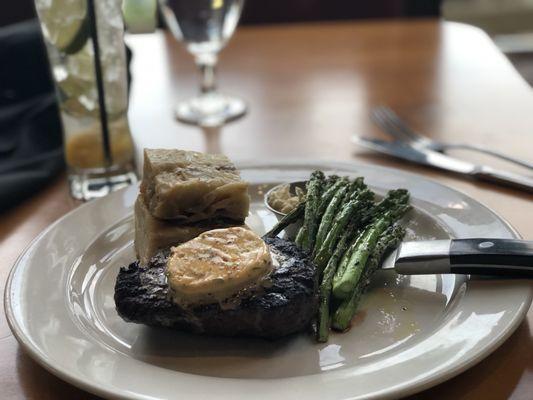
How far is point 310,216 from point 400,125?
71cm

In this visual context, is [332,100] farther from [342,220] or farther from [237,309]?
[237,309]

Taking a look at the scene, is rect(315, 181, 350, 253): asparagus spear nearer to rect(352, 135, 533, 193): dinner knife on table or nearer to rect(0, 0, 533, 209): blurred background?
rect(352, 135, 533, 193): dinner knife on table

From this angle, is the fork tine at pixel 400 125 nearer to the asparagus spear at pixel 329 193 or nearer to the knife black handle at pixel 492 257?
the asparagus spear at pixel 329 193

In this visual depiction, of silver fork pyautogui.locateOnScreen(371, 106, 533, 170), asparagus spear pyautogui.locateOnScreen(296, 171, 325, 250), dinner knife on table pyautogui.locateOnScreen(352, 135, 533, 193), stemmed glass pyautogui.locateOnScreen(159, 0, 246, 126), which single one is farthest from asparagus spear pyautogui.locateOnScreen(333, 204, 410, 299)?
stemmed glass pyautogui.locateOnScreen(159, 0, 246, 126)

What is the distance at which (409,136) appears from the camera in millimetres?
2023

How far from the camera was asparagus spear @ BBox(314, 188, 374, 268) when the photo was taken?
1.35 meters

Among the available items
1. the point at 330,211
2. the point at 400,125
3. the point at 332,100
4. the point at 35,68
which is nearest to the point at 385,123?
the point at 400,125

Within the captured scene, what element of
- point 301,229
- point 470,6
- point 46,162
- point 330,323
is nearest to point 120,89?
point 46,162

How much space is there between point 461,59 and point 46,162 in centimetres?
157

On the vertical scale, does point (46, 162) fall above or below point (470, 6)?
above

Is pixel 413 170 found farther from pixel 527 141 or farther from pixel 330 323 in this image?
pixel 330 323

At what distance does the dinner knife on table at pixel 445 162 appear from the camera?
1.71m

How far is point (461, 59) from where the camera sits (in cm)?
273

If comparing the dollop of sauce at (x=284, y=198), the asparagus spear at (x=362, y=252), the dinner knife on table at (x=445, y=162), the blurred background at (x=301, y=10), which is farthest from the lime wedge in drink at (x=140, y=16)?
the asparagus spear at (x=362, y=252)
